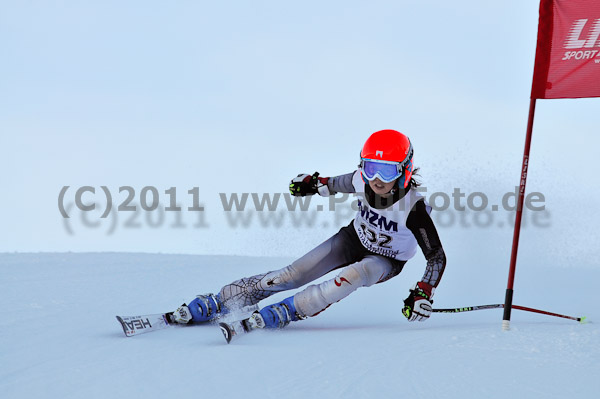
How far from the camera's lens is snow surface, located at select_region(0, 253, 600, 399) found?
2.73 m

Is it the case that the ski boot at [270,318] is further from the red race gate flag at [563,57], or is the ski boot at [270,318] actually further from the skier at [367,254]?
the red race gate flag at [563,57]

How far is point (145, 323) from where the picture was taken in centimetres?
390

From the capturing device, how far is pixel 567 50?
13.5 ft

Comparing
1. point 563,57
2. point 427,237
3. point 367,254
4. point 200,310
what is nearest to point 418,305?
point 427,237

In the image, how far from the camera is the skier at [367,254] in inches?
158

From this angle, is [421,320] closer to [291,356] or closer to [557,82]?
[291,356]

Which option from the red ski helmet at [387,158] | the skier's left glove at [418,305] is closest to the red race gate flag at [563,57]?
the skier's left glove at [418,305]

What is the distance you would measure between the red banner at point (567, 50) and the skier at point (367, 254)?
1079mm

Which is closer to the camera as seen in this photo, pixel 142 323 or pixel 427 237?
pixel 142 323

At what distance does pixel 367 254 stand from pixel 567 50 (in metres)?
2.00

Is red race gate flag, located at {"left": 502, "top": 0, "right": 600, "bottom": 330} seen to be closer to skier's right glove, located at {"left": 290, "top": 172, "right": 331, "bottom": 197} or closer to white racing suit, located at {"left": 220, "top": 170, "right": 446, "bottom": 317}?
white racing suit, located at {"left": 220, "top": 170, "right": 446, "bottom": 317}

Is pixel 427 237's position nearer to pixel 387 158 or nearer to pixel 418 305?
pixel 418 305

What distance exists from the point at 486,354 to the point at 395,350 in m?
0.48

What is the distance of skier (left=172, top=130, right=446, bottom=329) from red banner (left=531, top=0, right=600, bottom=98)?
42.5 inches
